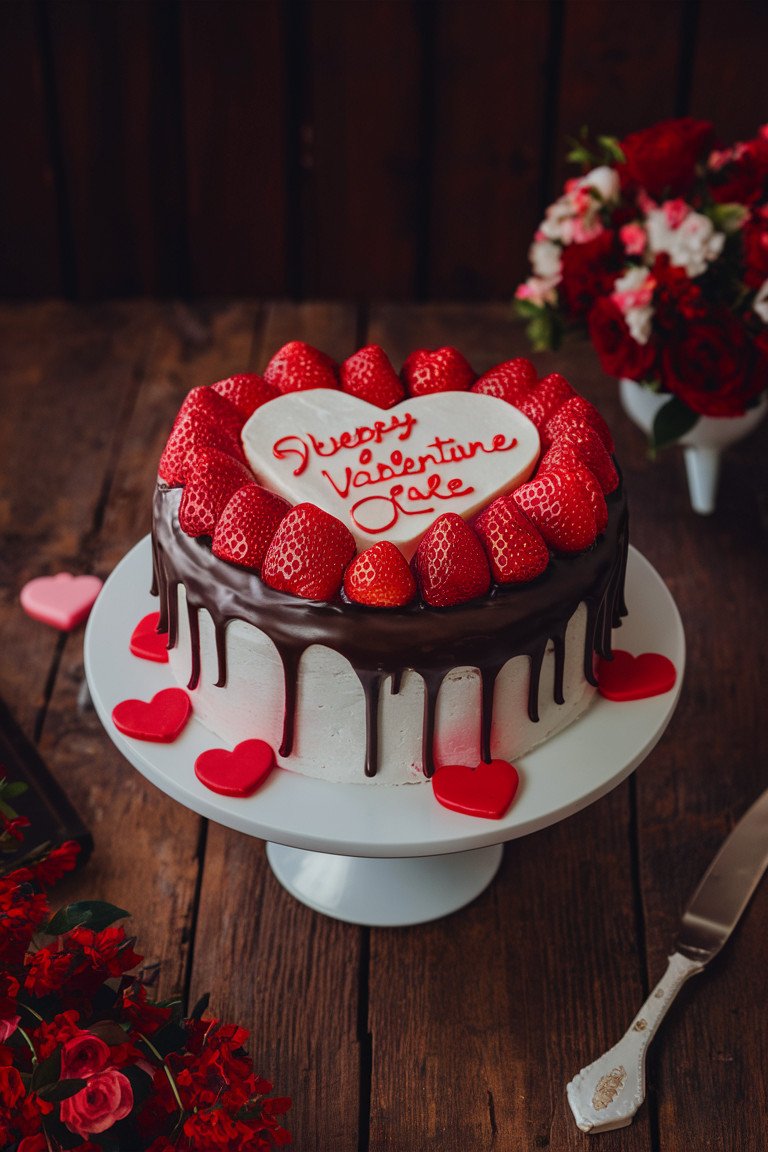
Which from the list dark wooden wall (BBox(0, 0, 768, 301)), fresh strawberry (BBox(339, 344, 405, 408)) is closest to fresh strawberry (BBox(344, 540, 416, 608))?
fresh strawberry (BBox(339, 344, 405, 408))

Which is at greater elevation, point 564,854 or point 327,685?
point 327,685

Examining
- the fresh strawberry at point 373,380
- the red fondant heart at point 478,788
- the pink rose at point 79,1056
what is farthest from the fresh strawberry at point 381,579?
the pink rose at point 79,1056

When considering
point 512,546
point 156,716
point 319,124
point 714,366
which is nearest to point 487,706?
point 512,546

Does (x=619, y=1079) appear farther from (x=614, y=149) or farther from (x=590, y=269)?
(x=614, y=149)

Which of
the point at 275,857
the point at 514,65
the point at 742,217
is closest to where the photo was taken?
the point at 275,857

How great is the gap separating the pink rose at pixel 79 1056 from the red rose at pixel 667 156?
1.52m

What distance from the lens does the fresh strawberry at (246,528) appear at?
1283mm

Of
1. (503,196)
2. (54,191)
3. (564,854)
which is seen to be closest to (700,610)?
(564,854)

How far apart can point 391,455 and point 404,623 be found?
10.3 inches

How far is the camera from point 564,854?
160 centimetres

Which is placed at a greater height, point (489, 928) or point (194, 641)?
point (194, 641)

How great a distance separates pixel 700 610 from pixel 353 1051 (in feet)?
3.01

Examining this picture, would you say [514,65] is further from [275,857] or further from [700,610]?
[275,857]

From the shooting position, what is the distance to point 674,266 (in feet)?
6.34
